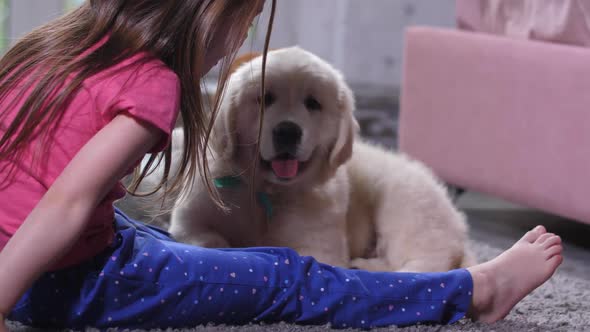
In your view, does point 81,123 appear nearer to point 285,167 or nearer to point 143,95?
point 143,95

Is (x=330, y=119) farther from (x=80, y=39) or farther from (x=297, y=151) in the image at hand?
(x=80, y=39)

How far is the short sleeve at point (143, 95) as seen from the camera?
1.05m

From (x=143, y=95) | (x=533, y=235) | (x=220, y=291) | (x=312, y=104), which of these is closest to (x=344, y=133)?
(x=312, y=104)

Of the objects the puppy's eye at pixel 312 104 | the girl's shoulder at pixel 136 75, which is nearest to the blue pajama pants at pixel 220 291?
the girl's shoulder at pixel 136 75

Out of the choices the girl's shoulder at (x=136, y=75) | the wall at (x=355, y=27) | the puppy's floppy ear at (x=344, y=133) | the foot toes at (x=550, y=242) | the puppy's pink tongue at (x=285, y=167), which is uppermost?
the girl's shoulder at (x=136, y=75)

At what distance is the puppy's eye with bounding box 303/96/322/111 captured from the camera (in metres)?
1.68

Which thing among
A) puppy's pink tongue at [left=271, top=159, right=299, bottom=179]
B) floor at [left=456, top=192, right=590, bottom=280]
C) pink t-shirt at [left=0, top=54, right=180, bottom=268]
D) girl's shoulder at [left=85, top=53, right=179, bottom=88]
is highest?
girl's shoulder at [left=85, top=53, right=179, bottom=88]

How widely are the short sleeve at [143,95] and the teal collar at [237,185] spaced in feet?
1.86

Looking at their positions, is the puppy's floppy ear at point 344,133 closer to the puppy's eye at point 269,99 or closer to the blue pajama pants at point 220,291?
the puppy's eye at point 269,99

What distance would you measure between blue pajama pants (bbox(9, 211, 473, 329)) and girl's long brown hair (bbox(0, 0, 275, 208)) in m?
0.15

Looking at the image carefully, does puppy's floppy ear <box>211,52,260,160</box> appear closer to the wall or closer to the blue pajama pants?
the blue pajama pants

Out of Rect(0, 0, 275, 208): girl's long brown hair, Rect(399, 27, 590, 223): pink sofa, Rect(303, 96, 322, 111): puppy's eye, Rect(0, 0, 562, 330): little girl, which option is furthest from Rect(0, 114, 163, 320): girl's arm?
Rect(399, 27, 590, 223): pink sofa

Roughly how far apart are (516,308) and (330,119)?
528mm

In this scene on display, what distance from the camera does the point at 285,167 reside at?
167 cm
